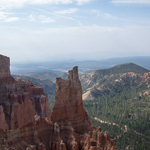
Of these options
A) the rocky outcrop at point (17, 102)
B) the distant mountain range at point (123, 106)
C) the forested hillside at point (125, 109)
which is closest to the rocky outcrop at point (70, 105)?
the rocky outcrop at point (17, 102)

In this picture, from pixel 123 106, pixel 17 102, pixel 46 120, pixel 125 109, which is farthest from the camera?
pixel 123 106

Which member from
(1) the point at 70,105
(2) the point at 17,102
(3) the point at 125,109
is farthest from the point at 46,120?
(3) the point at 125,109

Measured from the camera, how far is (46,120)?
32.8 metres

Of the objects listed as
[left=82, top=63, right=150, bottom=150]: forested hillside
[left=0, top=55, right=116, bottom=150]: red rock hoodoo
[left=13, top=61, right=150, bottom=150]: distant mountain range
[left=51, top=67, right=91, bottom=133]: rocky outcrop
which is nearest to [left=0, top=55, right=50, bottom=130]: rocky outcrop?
[left=0, top=55, right=116, bottom=150]: red rock hoodoo

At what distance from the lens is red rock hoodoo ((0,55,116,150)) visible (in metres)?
26.8

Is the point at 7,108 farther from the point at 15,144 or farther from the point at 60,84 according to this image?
the point at 15,144

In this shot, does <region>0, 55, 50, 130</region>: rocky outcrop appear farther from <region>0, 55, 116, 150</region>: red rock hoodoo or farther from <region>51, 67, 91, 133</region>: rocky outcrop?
<region>51, 67, 91, 133</region>: rocky outcrop

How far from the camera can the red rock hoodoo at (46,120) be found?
26750 millimetres

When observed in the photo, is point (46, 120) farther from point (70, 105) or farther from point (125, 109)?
point (125, 109)

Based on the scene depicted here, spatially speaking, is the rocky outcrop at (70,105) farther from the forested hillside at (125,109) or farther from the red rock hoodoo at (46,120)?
the forested hillside at (125,109)

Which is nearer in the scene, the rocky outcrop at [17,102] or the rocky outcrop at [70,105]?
the rocky outcrop at [70,105]

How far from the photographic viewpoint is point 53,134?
98.5 ft

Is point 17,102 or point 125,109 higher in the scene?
point 17,102

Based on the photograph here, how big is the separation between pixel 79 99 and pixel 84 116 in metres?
3.11
